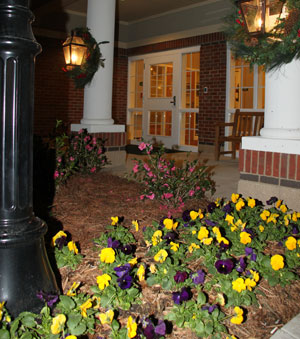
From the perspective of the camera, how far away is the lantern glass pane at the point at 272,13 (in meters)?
2.76

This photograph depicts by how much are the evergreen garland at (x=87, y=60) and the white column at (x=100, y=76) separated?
0.35 ft

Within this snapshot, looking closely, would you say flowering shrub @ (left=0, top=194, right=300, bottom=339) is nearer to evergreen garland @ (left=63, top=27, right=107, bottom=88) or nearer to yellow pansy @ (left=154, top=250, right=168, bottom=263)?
yellow pansy @ (left=154, top=250, right=168, bottom=263)

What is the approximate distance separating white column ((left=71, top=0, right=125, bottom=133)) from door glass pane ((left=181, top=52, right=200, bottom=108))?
14.3 ft

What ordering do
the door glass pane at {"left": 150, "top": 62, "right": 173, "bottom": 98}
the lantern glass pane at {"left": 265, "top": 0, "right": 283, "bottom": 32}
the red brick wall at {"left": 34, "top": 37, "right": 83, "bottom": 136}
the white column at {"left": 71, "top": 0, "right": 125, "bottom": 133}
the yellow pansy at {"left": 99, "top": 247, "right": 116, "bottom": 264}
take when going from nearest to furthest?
the yellow pansy at {"left": 99, "top": 247, "right": 116, "bottom": 264} < the lantern glass pane at {"left": 265, "top": 0, "right": 283, "bottom": 32} < the white column at {"left": 71, "top": 0, "right": 125, "bottom": 133} < the red brick wall at {"left": 34, "top": 37, "right": 83, "bottom": 136} < the door glass pane at {"left": 150, "top": 62, "right": 173, "bottom": 98}

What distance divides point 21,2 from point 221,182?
13.0 ft

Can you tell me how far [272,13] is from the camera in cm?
280

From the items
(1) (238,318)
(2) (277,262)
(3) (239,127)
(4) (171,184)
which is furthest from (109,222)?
(3) (239,127)

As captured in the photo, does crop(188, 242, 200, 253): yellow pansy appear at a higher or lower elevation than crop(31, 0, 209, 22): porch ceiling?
lower

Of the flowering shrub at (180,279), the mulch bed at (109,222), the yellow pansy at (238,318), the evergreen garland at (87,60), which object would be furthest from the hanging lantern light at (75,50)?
the yellow pansy at (238,318)

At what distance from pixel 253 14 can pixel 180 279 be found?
78.1 inches

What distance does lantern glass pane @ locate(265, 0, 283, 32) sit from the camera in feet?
9.07

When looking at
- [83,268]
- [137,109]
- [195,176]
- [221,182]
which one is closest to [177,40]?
[137,109]

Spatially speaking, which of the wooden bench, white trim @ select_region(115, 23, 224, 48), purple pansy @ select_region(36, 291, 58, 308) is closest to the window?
the wooden bench

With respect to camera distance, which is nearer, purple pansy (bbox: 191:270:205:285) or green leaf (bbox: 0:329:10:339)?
green leaf (bbox: 0:329:10:339)
